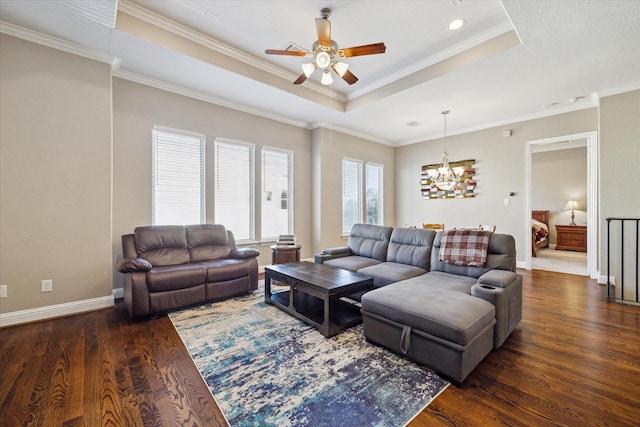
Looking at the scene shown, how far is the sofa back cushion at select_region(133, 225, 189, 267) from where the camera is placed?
352 cm

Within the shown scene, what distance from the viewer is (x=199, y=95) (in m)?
4.40

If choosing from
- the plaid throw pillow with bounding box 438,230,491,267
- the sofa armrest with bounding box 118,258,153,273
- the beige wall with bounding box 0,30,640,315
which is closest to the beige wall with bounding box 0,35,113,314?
the beige wall with bounding box 0,30,640,315

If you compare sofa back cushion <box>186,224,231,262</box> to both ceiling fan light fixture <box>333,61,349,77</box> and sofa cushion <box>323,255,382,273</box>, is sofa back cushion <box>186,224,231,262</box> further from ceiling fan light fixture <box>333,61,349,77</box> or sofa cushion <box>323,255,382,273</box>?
ceiling fan light fixture <box>333,61,349,77</box>

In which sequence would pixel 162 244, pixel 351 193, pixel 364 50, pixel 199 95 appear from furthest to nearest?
1. pixel 351 193
2. pixel 199 95
3. pixel 162 244
4. pixel 364 50

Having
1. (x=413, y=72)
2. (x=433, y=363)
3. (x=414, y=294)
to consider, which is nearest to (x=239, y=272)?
(x=414, y=294)

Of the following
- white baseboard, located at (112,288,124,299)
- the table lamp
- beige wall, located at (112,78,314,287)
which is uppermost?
beige wall, located at (112,78,314,287)

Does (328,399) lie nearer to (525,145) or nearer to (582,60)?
(582,60)

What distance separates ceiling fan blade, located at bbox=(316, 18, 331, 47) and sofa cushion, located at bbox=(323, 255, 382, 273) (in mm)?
2660

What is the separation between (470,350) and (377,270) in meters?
1.59

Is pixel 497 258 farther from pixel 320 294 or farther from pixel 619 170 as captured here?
pixel 619 170

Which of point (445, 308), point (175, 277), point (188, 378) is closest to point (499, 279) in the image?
point (445, 308)

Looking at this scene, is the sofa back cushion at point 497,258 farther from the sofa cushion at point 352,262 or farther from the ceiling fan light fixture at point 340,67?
the ceiling fan light fixture at point 340,67

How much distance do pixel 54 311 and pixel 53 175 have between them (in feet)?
5.12

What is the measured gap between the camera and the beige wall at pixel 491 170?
518 cm
